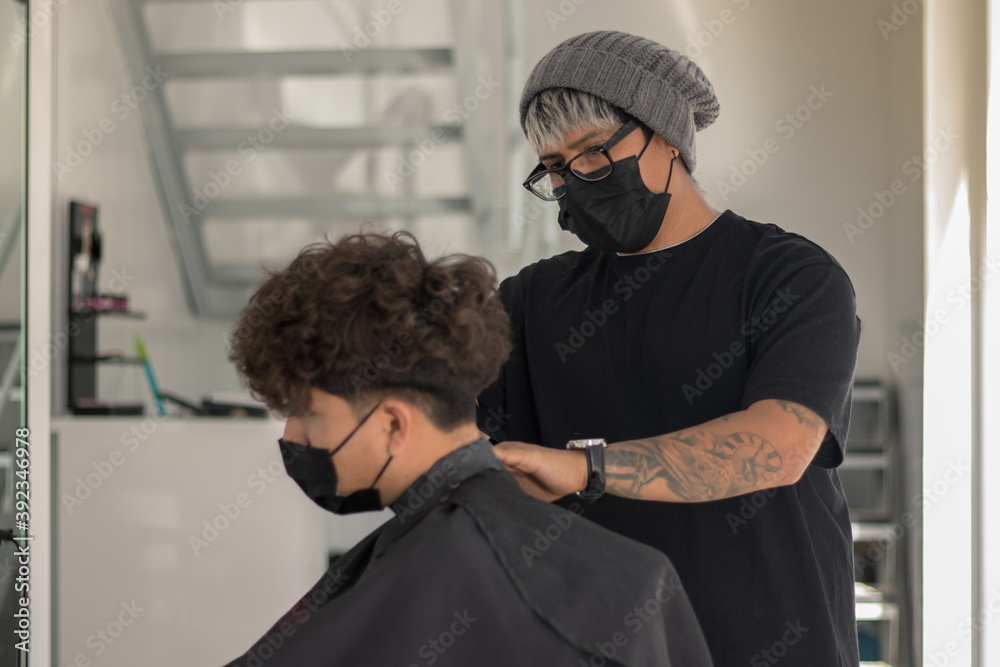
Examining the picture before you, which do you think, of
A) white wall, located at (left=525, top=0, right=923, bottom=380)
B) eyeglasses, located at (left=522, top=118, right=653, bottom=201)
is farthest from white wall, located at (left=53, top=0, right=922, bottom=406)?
eyeglasses, located at (left=522, top=118, right=653, bottom=201)

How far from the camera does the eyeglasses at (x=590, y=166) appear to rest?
1346 millimetres

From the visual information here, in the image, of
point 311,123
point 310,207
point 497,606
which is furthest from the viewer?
point 311,123

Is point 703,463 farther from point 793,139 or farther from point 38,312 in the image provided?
point 793,139

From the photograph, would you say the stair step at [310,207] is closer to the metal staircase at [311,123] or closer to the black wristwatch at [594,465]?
the metal staircase at [311,123]

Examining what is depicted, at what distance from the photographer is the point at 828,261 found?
1.25 m

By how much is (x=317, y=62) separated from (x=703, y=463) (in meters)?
2.84

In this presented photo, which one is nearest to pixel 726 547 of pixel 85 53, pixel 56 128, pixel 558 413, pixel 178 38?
pixel 558 413

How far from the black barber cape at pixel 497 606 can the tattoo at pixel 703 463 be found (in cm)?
12

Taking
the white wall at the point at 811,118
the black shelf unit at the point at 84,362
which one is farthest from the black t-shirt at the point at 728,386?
the white wall at the point at 811,118

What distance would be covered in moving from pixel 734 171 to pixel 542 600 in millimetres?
Answer: 3358

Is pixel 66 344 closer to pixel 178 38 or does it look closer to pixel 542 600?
pixel 178 38

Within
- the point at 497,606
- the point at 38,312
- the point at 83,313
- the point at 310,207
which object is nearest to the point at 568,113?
the point at 497,606

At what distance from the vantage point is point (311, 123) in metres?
4.14

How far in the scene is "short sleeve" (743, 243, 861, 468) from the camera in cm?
114
